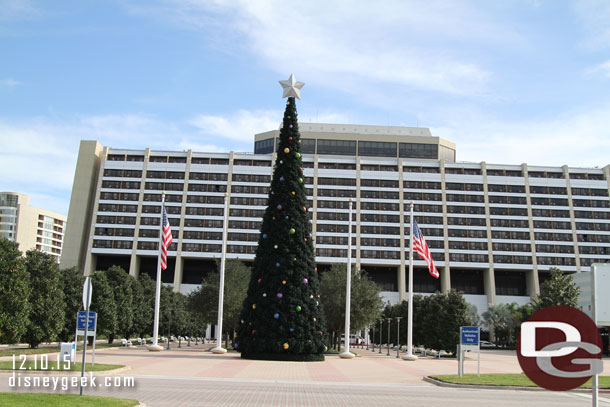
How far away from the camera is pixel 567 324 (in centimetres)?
1050

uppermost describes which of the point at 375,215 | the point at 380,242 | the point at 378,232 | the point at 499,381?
the point at 375,215

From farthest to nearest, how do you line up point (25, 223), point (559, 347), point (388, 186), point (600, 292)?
point (25, 223)
point (388, 186)
point (600, 292)
point (559, 347)

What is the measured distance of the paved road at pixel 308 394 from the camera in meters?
16.8

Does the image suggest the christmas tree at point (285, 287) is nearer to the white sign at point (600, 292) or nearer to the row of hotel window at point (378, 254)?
the white sign at point (600, 292)

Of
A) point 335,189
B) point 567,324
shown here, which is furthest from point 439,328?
point 335,189

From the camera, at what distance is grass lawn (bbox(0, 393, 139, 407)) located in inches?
501


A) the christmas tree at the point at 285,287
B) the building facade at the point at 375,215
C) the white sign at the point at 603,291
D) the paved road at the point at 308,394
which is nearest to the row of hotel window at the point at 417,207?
the building facade at the point at 375,215

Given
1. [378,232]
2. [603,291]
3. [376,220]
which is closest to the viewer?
[603,291]

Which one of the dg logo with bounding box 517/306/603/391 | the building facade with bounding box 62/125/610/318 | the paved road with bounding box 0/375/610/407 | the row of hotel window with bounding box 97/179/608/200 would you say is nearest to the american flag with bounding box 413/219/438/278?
the paved road with bounding box 0/375/610/407

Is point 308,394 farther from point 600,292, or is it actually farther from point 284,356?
point 600,292

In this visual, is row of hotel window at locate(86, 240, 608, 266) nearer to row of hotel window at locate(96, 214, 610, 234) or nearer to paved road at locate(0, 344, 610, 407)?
row of hotel window at locate(96, 214, 610, 234)

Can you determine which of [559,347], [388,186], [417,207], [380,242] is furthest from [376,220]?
[559,347]

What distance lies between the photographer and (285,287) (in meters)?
37.6

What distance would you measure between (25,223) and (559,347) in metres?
171
